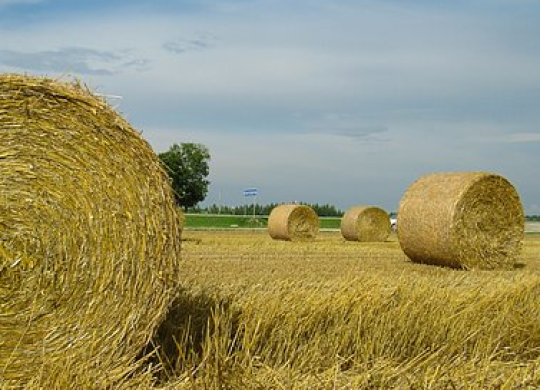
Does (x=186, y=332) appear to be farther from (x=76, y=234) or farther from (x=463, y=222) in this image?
(x=463, y=222)

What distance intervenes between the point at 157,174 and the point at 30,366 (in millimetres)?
1583

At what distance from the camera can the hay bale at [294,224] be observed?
83.8ft

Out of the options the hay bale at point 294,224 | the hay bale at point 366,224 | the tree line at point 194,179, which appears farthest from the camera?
the tree line at point 194,179

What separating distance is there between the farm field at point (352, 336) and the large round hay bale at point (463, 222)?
558 cm

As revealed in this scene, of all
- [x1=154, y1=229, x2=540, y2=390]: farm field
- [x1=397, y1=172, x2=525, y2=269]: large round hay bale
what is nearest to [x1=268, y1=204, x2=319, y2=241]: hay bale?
[x1=397, y1=172, x2=525, y2=269]: large round hay bale

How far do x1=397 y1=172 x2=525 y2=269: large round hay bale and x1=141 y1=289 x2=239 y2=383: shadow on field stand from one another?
7.87 m

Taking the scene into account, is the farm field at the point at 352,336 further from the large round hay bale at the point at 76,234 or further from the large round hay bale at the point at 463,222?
the large round hay bale at the point at 463,222

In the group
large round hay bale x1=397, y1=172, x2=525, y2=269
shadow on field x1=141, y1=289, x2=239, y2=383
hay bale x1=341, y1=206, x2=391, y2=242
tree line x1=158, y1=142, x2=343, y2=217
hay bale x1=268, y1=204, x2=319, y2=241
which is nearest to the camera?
shadow on field x1=141, y1=289, x2=239, y2=383

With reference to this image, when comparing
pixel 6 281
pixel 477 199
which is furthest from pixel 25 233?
pixel 477 199

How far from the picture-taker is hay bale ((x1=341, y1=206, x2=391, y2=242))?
26641 millimetres

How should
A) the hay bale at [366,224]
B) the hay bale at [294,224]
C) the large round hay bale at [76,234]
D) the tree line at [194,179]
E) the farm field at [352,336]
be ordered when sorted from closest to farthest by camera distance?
the farm field at [352,336]
the large round hay bale at [76,234]
the hay bale at [294,224]
the hay bale at [366,224]
the tree line at [194,179]

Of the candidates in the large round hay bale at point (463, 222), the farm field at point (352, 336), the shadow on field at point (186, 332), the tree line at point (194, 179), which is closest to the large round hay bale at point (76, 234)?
the shadow on field at point (186, 332)

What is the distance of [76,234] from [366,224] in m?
21.5

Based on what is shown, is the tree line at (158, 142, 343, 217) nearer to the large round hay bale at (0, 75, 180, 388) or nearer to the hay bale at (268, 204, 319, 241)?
the hay bale at (268, 204, 319, 241)
